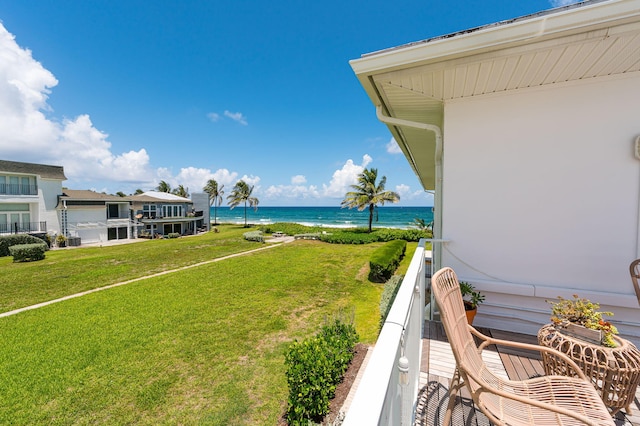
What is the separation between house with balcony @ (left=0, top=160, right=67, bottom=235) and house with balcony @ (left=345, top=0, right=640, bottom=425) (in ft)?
97.0

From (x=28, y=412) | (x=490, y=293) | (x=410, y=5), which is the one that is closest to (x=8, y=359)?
(x=28, y=412)

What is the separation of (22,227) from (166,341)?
24.6 m

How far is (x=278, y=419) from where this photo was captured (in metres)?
3.49

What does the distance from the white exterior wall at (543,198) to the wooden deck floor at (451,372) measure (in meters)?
0.67

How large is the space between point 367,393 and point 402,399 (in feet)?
2.15

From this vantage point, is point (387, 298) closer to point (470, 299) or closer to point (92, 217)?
point (470, 299)

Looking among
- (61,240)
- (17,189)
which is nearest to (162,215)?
(61,240)

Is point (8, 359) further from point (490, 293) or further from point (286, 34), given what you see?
point (286, 34)

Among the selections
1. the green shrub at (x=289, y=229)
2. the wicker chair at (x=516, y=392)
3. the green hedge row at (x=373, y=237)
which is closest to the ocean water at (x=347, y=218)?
the green shrub at (x=289, y=229)

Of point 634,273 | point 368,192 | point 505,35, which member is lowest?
point 634,273

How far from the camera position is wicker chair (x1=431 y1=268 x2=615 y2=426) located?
1.35m

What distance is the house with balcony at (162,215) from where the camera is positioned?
89.5ft

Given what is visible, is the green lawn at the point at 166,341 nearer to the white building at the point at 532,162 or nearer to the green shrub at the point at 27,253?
the white building at the point at 532,162

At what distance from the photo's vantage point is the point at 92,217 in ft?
76.4
